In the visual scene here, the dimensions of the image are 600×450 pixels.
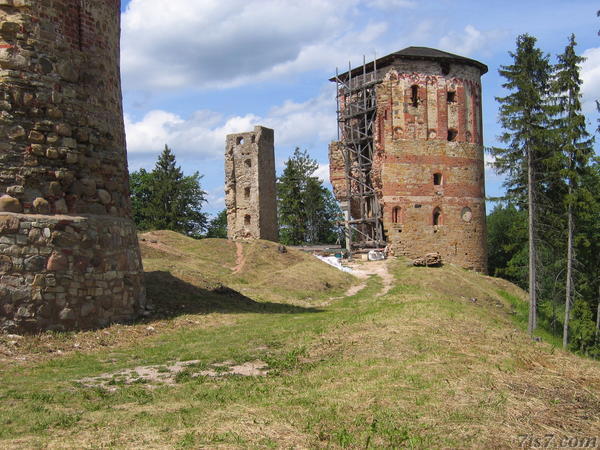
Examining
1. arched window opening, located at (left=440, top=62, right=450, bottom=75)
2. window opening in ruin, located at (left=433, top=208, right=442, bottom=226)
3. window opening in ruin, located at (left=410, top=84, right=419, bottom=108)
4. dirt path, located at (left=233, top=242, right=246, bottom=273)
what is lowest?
dirt path, located at (left=233, top=242, right=246, bottom=273)

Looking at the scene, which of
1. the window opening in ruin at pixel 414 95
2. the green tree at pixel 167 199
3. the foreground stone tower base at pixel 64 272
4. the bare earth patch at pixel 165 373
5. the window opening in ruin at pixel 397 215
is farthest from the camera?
the green tree at pixel 167 199

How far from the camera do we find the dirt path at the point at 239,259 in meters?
23.0

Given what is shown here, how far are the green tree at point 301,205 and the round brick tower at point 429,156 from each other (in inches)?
788

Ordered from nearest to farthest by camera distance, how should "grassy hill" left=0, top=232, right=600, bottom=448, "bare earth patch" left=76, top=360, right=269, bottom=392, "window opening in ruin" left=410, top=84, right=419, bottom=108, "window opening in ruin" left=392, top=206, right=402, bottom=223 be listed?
1. "grassy hill" left=0, top=232, right=600, bottom=448
2. "bare earth patch" left=76, top=360, right=269, bottom=392
3. "window opening in ruin" left=392, top=206, right=402, bottom=223
4. "window opening in ruin" left=410, top=84, right=419, bottom=108

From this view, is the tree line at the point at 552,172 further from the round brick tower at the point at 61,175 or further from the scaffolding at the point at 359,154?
the round brick tower at the point at 61,175

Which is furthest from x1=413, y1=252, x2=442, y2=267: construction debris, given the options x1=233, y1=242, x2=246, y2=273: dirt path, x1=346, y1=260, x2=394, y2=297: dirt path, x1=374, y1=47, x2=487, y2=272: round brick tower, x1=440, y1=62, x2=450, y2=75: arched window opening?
x1=440, y1=62, x2=450, y2=75: arched window opening

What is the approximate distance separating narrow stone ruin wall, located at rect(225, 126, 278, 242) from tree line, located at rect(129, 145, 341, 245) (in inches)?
663

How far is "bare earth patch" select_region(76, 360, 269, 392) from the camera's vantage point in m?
6.78

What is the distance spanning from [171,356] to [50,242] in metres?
2.84

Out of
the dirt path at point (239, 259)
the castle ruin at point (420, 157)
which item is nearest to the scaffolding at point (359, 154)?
the castle ruin at point (420, 157)

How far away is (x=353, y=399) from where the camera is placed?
5.73 m

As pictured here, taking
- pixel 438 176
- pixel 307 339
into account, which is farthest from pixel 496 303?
pixel 307 339

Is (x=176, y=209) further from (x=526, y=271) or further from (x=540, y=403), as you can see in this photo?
(x=540, y=403)

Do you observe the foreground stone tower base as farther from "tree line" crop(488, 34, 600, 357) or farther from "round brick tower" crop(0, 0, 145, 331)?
"tree line" crop(488, 34, 600, 357)
